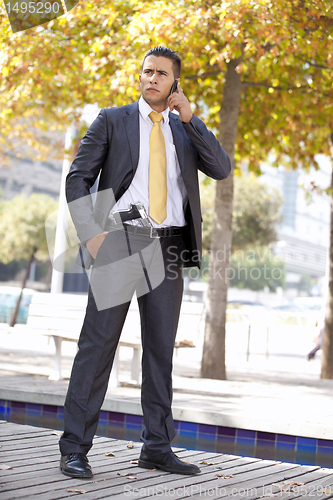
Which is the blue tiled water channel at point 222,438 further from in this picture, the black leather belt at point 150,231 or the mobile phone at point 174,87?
the mobile phone at point 174,87

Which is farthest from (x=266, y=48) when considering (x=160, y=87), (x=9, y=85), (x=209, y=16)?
(x=160, y=87)

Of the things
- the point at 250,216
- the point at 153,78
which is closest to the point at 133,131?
the point at 153,78

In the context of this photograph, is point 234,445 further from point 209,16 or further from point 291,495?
point 209,16

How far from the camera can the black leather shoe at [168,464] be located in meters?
2.71

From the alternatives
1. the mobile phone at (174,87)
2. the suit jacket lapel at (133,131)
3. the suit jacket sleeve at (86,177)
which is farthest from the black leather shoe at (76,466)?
the mobile phone at (174,87)

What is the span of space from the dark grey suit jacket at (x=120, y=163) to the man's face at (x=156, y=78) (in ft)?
0.41

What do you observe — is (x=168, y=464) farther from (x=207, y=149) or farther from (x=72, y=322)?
(x=72, y=322)

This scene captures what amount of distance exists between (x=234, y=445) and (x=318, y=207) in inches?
4541

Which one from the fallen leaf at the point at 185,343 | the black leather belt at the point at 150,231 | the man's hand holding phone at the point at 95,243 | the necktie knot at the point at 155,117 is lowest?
the fallen leaf at the point at 185,343

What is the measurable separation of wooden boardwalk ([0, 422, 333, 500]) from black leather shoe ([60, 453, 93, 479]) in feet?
0.10

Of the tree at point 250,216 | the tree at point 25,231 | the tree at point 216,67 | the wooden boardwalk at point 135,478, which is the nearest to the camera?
the wooden boardwalk at point 135,478

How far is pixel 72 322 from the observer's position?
652 cm

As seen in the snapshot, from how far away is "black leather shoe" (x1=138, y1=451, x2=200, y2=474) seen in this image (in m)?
2.71

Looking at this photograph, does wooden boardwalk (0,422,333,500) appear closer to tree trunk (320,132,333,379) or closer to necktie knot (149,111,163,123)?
necktie knot (149,111,163,123)
